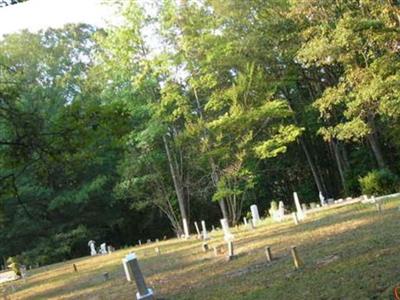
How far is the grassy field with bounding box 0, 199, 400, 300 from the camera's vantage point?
6.88 metres

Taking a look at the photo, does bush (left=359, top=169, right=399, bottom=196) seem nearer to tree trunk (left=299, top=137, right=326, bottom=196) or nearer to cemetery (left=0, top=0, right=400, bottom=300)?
cemetery (left=0, top=0, right=400, bottom=300)

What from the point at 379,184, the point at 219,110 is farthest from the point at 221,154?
the point at 379,184

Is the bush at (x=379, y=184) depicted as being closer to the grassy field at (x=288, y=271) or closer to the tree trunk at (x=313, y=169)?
the grassy field at (x=288, y=271)

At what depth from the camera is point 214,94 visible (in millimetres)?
27531

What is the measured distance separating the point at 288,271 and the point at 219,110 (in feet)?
67.5

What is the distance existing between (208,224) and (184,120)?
28.6 feet

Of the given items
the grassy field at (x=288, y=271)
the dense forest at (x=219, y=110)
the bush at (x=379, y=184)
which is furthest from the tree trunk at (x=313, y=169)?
the grassy field at (x=288, y=271)

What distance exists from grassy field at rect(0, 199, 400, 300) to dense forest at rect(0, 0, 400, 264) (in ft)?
30.3

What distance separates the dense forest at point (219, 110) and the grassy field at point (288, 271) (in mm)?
9233

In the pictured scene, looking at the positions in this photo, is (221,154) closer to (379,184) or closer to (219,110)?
(219,110)

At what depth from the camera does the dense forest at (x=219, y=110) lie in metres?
22.8

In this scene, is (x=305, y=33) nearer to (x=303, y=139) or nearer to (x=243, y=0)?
(x=243, y=0)

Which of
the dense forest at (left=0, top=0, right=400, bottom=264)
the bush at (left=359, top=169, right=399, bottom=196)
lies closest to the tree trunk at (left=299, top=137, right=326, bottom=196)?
the dense forest at (left=0, top=0, right=400, bottom=264)

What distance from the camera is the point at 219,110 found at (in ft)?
94.1
